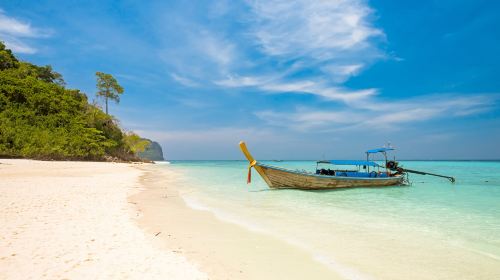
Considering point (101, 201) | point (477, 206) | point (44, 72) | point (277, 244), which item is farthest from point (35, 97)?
Result: point (477, 206)

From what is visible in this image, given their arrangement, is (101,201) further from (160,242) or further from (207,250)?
(207,250)

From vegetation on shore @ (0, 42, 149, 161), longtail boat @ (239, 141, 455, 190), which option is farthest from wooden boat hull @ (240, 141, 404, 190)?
vegetation on shore @ (0, 42, 149, 161)

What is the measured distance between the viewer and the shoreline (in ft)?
13.2

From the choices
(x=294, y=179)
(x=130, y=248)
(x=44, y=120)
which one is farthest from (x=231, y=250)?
(x=44, y=120)

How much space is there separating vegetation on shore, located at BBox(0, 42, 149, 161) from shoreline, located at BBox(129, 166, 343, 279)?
35.6 metres

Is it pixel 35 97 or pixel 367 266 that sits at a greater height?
pixel 35 97

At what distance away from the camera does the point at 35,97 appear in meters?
39.8

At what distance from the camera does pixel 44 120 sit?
39.5 metres

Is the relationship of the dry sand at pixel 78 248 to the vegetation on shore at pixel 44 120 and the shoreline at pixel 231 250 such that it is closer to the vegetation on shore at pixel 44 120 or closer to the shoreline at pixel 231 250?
the shoreline at pixel 231 250

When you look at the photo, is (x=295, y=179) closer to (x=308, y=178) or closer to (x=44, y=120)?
(x=308, y=178)

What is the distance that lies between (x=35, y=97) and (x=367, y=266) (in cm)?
4940

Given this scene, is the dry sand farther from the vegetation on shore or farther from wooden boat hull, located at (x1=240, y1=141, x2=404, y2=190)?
the vegetation on shore

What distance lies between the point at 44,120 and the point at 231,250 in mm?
45795

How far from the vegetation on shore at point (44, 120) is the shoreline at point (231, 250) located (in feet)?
117
